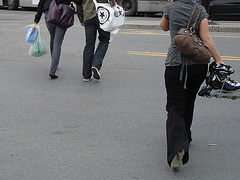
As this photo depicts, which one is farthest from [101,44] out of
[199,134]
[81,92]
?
[199,134]

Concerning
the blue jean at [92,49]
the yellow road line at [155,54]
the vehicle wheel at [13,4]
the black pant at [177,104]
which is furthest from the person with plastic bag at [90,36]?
the vehicle wheel at [13,4]

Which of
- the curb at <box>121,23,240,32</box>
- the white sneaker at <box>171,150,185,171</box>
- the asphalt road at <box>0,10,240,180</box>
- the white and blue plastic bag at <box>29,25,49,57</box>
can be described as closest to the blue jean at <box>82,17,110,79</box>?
the asphalt road at <box>0,10,240,180</box>

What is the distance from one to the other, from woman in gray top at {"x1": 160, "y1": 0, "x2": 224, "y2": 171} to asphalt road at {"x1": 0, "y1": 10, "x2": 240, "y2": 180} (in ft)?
0.92

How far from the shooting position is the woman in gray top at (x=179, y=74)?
11.8ft

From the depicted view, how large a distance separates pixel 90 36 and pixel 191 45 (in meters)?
3.18

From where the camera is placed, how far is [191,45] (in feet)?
11.4

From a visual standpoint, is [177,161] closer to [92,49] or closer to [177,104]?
[177,104]

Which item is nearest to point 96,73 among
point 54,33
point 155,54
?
point 54,33

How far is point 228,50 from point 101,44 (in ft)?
13.0

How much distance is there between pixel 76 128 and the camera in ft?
15.9

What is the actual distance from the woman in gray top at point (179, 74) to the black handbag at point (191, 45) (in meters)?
0.06

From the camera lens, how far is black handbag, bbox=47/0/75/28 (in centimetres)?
631

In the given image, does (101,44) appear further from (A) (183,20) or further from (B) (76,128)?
(A) (183,20)

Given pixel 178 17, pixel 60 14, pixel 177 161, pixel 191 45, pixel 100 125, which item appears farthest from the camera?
pixel 60 14
